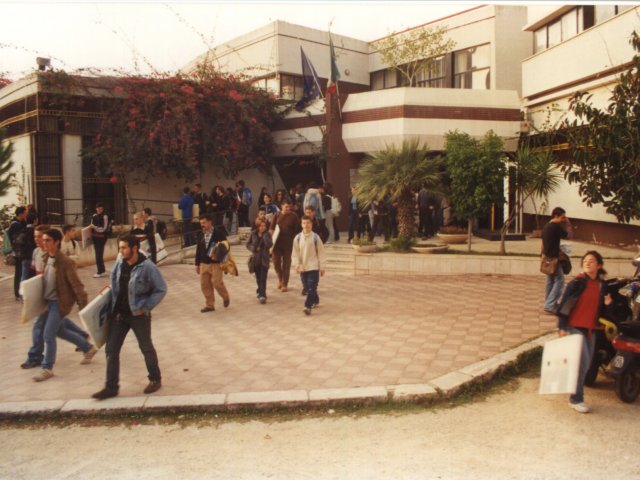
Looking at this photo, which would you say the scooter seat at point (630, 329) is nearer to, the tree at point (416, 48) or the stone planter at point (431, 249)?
the stone planter at point (431, 249)

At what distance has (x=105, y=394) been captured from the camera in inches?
241

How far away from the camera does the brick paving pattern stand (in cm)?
661

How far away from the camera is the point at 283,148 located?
2339 cm

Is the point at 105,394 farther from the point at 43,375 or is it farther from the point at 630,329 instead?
the point at 630,329

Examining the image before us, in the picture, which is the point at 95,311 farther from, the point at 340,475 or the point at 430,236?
the point at 430,236

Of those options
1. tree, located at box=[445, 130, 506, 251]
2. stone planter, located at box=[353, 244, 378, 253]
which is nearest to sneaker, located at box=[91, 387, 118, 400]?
stone planter, located at box=[353, 244, 378, 253]

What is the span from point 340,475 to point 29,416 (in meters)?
3.33

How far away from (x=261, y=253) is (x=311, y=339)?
10.2 ft

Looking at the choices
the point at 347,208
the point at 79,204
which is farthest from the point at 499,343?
the point at 79,204

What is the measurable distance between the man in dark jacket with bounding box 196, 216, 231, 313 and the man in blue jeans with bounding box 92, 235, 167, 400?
381cm

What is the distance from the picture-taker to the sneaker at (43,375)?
680 cm

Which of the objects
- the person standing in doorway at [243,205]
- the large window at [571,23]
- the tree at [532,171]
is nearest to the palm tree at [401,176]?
the tree at [532,171]

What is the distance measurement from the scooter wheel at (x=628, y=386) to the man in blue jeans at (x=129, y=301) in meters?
4.66

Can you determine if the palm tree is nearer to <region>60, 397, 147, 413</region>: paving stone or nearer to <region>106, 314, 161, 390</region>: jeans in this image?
<region>106, 314, 161, 390</region>: jeans
